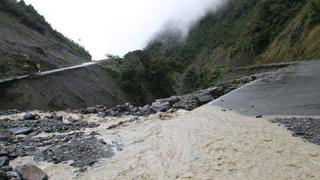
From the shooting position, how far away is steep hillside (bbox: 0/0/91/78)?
44.4 meters

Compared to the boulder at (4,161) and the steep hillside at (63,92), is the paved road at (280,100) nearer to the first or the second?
the boulder at (4,161)

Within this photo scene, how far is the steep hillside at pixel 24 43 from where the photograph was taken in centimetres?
4438

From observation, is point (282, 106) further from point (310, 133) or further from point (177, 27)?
point (177, 27)

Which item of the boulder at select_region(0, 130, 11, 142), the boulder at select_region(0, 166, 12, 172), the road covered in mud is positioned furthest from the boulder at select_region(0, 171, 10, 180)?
the boulder at select_region(0, 130, 11, 142)

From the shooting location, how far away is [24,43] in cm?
5366

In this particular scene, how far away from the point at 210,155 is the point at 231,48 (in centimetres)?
9655

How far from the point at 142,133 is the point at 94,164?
5763mm

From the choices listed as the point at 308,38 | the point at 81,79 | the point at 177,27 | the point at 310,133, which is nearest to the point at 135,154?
the point at 310,133

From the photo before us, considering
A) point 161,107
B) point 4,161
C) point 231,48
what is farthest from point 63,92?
point 231,48

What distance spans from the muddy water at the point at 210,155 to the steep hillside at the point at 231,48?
33.1m

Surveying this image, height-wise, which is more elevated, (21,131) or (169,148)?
(21,131)

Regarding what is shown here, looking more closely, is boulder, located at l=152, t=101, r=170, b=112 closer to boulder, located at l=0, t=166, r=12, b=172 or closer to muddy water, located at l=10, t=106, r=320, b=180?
muddy water, located at l=10, t=106, r=320, b=180

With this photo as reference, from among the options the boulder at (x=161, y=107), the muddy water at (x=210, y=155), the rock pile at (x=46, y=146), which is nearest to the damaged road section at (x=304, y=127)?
the muddy water at (x=210, y=155)

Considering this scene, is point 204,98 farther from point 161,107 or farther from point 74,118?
point 74,118
